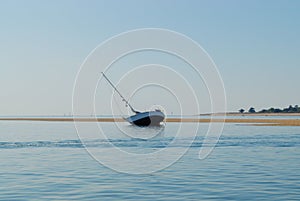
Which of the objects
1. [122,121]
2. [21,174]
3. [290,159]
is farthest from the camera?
[122,121]

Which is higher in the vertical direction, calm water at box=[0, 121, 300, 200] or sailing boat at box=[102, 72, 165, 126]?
sailing boat at box=[102, 72, 165, 126]

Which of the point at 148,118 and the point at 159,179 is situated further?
the point at 148,118

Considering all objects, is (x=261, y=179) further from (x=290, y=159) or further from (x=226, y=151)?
(x=226, y=151)

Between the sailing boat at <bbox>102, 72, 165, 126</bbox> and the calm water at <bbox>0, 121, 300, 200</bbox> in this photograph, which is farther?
the sailing boat at <bbox>102, 72, 165, 126</bbox>

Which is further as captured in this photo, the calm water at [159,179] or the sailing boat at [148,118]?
the sailing boat at [148,118]

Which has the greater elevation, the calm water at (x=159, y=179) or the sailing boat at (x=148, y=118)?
the sailing boat at (x=148, y=118)

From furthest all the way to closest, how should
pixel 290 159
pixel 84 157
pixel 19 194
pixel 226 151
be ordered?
pixel 226 151 → pixel 84 157 → pixel 290 159 → pixel 19 194

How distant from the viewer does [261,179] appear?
30.6m

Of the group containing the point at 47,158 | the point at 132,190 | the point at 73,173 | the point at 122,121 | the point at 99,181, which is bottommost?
the point at 132,190

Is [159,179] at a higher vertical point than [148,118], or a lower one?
lower

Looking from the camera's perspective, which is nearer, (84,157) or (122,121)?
(84,157)

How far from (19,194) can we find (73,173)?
26.9ft

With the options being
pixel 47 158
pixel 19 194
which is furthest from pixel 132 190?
pixel 47 158

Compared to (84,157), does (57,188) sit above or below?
below
